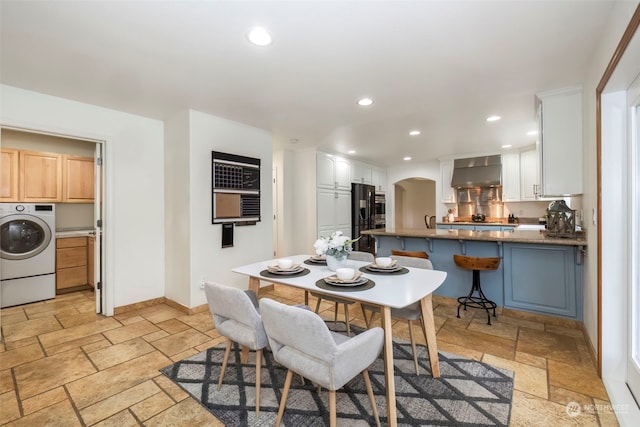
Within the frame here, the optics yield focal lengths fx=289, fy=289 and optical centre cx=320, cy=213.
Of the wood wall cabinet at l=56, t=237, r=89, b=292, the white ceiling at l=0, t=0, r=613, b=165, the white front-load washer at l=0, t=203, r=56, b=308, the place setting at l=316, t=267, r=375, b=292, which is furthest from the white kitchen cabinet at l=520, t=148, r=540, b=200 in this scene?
the white front-load washer at l=0, t=203, r=56, b=308

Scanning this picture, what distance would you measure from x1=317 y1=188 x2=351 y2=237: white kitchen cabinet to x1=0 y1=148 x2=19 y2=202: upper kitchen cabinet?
13.6ft

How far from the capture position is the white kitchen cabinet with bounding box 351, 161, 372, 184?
623cm

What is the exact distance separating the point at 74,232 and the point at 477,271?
5434mm

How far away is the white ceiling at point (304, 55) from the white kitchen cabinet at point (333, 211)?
2089 millimetres

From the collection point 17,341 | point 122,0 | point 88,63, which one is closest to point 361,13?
point 122,0

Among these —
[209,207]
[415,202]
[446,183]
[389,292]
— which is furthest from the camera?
[415,202]

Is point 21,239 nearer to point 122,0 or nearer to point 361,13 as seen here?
point 122,0

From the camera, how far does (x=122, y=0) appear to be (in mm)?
1545

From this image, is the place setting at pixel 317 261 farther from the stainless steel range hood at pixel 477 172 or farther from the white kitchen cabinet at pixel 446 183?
the white kitchen cabinet at pixel 446 183

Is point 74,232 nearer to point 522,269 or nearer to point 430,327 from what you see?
point 430,327

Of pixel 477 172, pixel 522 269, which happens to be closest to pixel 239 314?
pixel 522 269

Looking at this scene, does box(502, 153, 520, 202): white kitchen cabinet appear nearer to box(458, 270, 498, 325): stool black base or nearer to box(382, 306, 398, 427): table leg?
box(458, 270, 498, 325): stool black base

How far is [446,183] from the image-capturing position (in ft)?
20.8

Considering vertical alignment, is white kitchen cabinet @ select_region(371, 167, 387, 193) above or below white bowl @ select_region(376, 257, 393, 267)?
above
